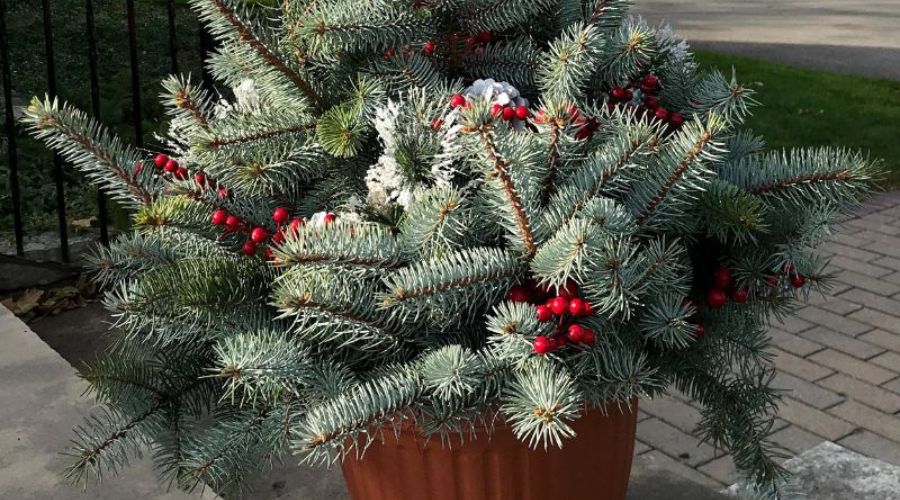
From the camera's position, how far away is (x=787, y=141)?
6898mm

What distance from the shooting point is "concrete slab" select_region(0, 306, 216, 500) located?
8.46 feet

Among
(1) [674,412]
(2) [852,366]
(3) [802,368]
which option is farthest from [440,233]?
(2) [852,366]

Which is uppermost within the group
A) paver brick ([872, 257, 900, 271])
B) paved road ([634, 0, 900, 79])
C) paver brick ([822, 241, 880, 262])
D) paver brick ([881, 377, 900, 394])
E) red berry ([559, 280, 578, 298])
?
red berry ([559, 280, 578, 298])

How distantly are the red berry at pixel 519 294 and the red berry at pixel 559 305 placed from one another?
0.25 ft

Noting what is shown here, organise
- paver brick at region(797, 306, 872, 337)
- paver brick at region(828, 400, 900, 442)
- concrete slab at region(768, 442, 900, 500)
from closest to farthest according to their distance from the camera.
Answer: concrete slab at region(768, 442, 900, 500)
paver brick at region(828, 400, 900, 442)
paver brick at region(797, 306, 872, 337)

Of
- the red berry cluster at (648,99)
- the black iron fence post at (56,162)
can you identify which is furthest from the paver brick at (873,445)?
the black iron fence post at (56,162)

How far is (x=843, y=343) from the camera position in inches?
166

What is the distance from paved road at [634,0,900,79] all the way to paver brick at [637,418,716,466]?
6.81m

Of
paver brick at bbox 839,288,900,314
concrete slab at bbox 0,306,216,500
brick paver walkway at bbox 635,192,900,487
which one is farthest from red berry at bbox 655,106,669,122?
paver brick at bbox 839,288,900,314

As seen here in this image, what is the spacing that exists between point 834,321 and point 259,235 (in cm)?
317

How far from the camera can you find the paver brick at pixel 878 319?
4.35 metres

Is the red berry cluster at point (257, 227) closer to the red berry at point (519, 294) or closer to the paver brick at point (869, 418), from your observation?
the red berry at point (519, 294)

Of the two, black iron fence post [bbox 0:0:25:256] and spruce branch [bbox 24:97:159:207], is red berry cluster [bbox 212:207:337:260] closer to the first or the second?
spruce branch [bbox 24:97:159:207]

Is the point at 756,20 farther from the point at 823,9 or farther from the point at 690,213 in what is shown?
the point at 690,213
